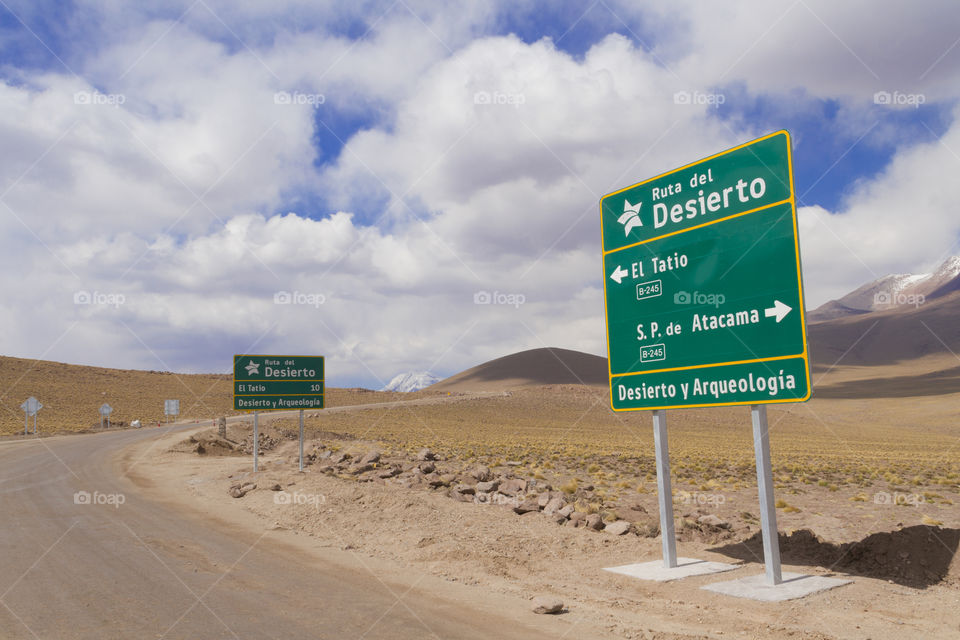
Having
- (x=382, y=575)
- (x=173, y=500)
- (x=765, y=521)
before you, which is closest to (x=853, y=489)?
(x=765, y=521)

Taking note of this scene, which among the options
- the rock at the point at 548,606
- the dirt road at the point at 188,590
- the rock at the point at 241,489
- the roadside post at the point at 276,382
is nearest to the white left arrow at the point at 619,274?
the rock at the point at 548,606

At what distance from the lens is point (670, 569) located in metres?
9.27

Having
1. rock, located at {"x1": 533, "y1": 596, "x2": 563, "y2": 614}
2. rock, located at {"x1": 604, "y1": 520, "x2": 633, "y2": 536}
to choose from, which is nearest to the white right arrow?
rock, located at {"x1": 533, "y1": 596, "x2": 563, "y2": 614}

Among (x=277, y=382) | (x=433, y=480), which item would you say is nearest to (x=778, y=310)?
(x=433, y=480)

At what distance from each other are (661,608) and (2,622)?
23.2ft

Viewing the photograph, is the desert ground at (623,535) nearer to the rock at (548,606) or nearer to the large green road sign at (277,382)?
the rock at (548,606)

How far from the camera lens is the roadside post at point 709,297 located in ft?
27.6

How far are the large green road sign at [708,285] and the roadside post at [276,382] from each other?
13.8m

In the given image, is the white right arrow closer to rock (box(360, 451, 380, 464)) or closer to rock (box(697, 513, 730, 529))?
rock (box(697, 513, 730, 529))

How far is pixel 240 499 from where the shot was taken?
15891mm

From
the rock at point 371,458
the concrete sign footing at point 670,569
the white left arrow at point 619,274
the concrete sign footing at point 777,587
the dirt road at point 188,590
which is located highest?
the white left arrow at point 619,274

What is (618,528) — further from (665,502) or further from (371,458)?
(371,458)

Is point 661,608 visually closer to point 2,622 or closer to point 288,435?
point 2,622

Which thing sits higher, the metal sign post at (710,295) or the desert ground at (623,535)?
the metal sign post at (710,295)
